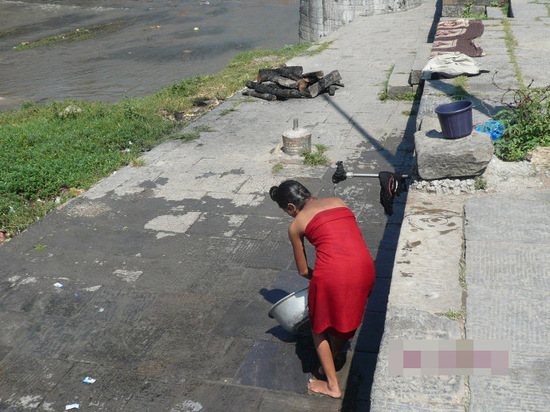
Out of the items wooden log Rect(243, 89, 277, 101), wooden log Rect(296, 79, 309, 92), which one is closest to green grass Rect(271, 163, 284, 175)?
wooden log Rect(243, 89, 277, 101)

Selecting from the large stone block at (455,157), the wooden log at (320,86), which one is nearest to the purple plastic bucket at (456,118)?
the large stone block at (455,157)

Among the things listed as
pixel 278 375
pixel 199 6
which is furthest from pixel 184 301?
pixel 199 6

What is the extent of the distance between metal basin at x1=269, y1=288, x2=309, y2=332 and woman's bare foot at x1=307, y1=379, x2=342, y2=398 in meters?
0.36

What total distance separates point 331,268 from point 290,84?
7935mm

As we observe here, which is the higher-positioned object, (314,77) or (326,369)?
(314,77)

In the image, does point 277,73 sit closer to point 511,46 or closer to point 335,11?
point 511,46

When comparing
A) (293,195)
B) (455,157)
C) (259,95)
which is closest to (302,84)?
(259,95)

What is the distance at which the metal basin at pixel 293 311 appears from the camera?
3678 millimetres

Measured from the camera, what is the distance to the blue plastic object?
5.83 metres

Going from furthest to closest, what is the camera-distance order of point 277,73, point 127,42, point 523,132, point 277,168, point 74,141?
point 127,42
point 277,73
point 74,141
point 277,168
point 523,132

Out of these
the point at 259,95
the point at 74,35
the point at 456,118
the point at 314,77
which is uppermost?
the point at 456,118

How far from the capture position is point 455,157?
507cm

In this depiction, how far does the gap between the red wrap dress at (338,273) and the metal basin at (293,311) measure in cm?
21

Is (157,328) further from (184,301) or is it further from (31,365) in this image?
(31,365)
